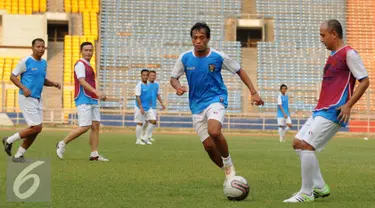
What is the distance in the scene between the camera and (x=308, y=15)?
45000 mm

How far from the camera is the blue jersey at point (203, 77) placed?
9.12 m

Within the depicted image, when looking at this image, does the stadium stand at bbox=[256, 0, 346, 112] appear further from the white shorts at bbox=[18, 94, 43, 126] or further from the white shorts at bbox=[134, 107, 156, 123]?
the white shorts at bbox=[18, 94, 43, 126]

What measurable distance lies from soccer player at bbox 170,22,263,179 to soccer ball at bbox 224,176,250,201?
2.91ft

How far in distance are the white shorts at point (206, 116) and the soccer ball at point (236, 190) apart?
1150 mm

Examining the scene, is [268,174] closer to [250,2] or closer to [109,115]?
[109,115]

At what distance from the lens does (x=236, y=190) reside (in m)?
7.91

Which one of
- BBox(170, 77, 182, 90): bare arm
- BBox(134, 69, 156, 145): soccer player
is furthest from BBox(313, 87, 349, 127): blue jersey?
BBox(134, 69, 156, 145): soccer player

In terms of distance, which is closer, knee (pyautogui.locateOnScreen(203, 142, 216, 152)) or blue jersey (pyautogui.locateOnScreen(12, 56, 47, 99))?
knee (pyautogui.locateOnScreen(203, 142, 216, 152))

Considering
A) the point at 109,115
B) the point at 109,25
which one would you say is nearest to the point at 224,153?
the point at 109,115

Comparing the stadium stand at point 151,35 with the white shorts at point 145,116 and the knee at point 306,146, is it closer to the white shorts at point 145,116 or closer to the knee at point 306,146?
the white shorts at point 145,116

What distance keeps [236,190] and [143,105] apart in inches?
597

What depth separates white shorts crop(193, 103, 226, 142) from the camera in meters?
9.02

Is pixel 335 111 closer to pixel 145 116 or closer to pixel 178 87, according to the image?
pixel 178 87

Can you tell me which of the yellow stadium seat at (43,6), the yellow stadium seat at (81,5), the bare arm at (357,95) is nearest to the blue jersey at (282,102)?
the bare arm at (357,95)
